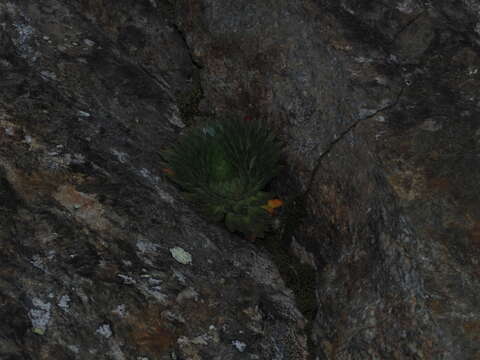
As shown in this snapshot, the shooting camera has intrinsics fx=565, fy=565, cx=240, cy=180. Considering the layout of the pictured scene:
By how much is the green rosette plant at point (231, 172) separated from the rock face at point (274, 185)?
0.41 feet

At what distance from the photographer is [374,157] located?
3.43m

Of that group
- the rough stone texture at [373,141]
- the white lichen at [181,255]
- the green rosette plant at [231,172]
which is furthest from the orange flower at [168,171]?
the rough stone texture at [373,141]

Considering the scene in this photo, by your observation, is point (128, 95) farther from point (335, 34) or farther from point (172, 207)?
point (335, 34)

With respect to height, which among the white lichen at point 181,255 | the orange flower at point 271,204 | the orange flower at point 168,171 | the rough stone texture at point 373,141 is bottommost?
the white lichen at point 181,255

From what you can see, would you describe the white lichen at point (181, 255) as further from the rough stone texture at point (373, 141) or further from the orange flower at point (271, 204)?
the rough stone texture at point (373, 141)

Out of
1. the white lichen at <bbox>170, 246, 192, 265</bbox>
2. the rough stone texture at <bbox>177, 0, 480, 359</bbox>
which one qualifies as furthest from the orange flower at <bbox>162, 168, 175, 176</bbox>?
the rough stone texture at <bbox>177, 0, 480, 359</bbox>

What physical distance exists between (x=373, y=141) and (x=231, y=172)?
960 mm

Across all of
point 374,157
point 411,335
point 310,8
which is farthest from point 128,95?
point 411,335

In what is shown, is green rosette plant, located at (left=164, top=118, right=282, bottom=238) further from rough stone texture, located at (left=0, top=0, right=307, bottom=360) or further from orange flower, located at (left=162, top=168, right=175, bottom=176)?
rough stone texture, located at (left=0, top=0, right=307, bottom=360)

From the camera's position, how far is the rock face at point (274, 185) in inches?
117

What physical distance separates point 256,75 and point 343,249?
146cm

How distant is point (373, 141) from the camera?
348cm

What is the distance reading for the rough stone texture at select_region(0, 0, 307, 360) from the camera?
2.92m

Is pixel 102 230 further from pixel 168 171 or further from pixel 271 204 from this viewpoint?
pixel 271 204
